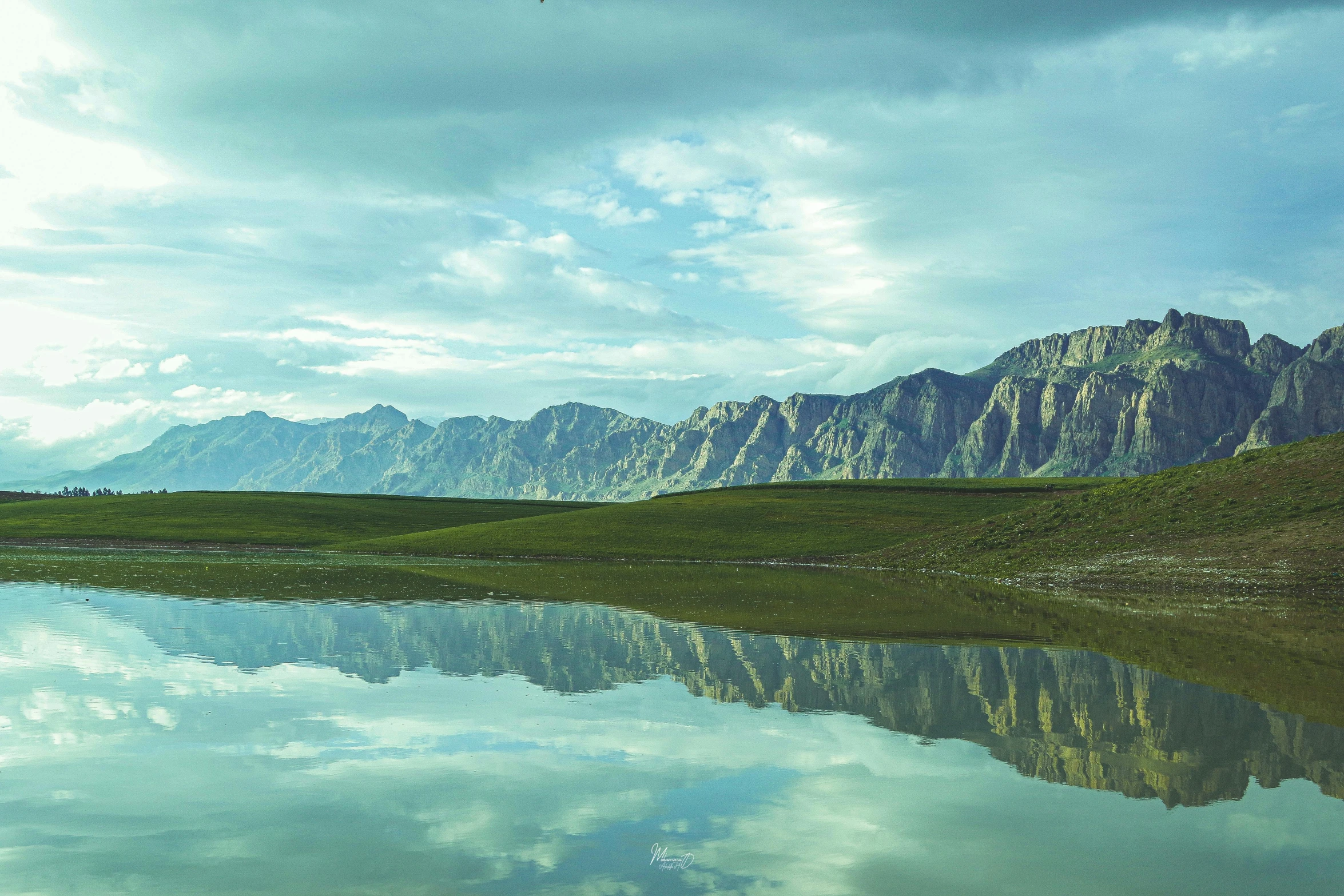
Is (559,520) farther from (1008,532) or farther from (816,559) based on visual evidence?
(1008,532)

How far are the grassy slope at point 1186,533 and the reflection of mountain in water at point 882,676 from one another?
36098 millimetres

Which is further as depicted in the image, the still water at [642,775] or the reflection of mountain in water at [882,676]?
the reflection of mountain in water at [882,676]

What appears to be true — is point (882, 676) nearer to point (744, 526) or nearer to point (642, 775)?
point (642, 775)

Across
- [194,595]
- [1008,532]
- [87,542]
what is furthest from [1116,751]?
[87,542]

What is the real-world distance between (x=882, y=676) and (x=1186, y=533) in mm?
56384

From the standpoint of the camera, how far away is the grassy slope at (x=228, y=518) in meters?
104

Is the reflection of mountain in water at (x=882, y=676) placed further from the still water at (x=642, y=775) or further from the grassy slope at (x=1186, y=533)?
the grassy slope at (x=1186, y=533)

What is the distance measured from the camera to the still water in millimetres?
11227

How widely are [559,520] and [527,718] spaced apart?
321ft

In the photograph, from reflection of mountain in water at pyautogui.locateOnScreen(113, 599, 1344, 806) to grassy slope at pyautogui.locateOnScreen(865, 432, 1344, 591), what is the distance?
36.1 m

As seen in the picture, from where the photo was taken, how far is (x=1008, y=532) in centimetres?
8344

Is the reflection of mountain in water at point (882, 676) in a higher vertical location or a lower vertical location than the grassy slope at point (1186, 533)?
lower

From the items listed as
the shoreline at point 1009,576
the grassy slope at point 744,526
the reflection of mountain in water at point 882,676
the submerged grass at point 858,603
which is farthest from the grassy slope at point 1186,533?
the reflection of mountain in water at point 882,676

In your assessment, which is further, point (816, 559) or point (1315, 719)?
point (816, 559)
